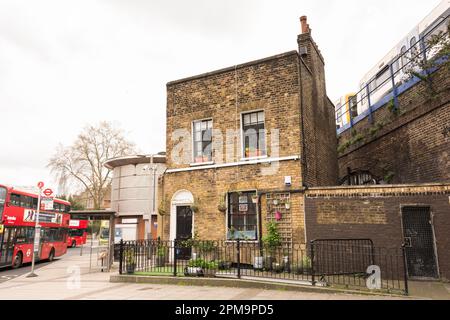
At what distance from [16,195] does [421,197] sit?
60.9 feet

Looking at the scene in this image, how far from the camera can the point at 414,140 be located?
12.7 metres

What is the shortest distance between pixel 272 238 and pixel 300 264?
1.23 meters

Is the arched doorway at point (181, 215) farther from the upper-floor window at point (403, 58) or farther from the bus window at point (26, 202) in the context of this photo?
the upper-floor window at point (403, 58)

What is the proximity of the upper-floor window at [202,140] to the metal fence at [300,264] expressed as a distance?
349 cm

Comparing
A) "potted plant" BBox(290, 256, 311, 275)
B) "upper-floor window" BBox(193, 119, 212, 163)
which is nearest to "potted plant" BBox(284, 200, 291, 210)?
"potted plant" BBox(290, 256, 311, 275)

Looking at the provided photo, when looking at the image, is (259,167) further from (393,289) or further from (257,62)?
(393,289)

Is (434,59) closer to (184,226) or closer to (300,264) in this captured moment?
(300,264)

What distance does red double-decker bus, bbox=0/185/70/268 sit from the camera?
1695 centimetres

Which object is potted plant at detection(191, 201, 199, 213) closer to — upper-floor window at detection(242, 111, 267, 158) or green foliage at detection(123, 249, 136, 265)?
upper-floor window at detection(242, 111, 267, 158)

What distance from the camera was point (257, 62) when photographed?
13.1 m

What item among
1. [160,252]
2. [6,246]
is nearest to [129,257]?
[160,252]

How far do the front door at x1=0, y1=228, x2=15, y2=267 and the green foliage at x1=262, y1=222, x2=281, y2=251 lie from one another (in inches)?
536

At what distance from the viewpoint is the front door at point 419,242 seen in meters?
9.77
